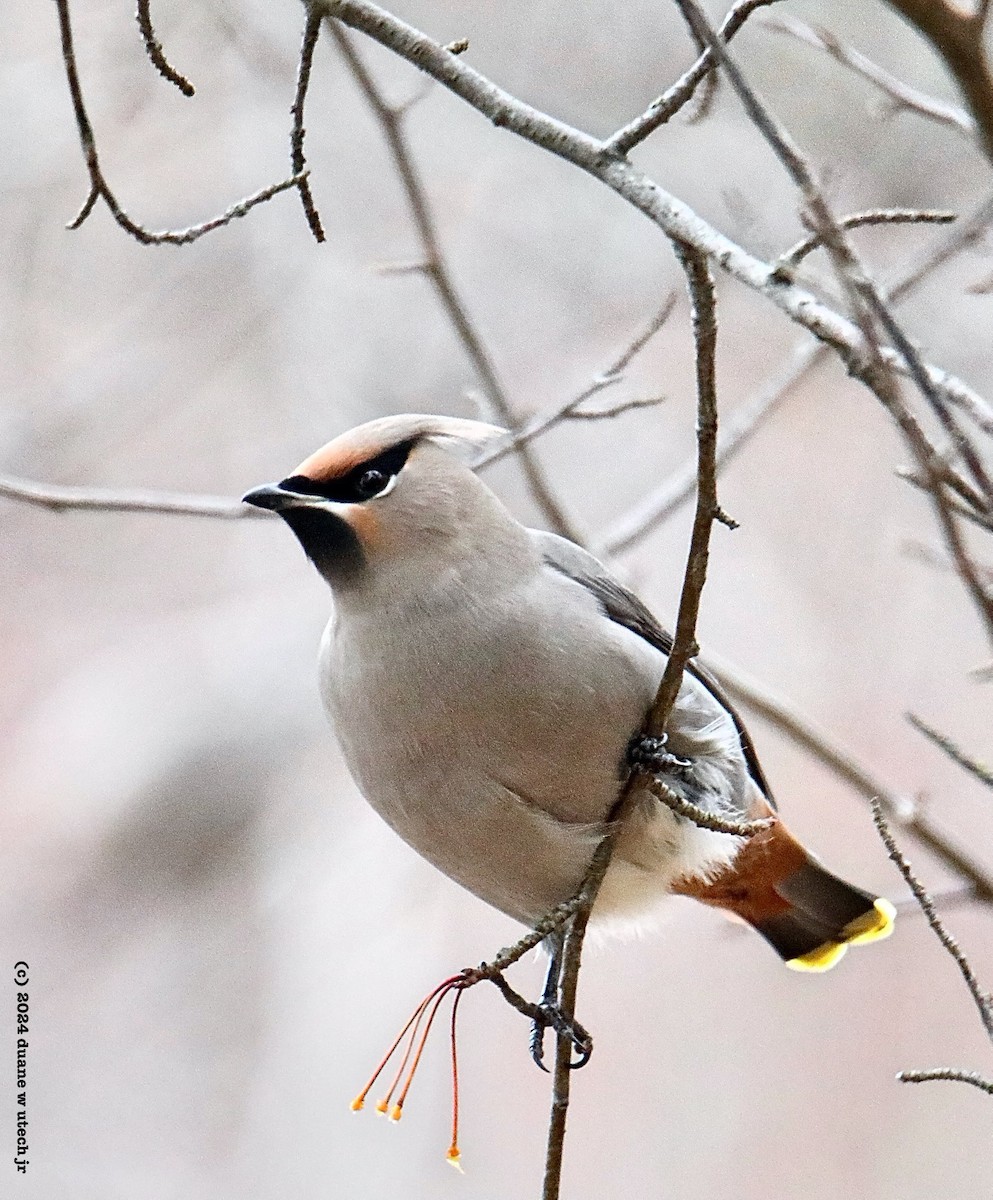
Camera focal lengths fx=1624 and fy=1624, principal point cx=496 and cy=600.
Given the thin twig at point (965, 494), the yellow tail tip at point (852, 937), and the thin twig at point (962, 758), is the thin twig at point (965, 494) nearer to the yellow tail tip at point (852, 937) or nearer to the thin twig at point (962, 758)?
the thin twig at point (962, 758)

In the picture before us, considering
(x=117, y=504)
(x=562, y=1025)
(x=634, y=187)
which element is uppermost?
(x=634, y=187)

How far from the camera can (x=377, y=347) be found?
571cm

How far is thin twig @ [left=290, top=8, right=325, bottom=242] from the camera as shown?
2.21 metres

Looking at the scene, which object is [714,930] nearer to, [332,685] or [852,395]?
[852,395]

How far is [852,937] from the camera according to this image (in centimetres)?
409

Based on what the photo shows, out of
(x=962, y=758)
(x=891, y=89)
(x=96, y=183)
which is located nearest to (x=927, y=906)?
(x=962, y=758)

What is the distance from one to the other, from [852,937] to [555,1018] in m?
1.33

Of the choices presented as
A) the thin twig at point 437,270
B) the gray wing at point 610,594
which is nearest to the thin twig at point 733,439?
the thin twig at point 437,270

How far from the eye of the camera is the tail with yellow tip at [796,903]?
3852 mm

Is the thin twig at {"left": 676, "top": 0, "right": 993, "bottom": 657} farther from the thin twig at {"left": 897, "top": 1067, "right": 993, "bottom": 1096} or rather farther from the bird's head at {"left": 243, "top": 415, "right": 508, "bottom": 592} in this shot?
the bird's head at {"left": 243, "top": 415, "right": 508, "bottom": 592}

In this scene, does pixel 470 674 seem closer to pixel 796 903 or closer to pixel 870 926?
pixel 796 903

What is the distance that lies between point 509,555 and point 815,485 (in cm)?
310

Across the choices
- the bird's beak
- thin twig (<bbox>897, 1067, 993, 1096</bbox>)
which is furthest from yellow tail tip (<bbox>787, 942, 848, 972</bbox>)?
the bird's beak

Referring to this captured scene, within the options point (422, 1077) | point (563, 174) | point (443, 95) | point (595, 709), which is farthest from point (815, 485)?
point (595, 709)
